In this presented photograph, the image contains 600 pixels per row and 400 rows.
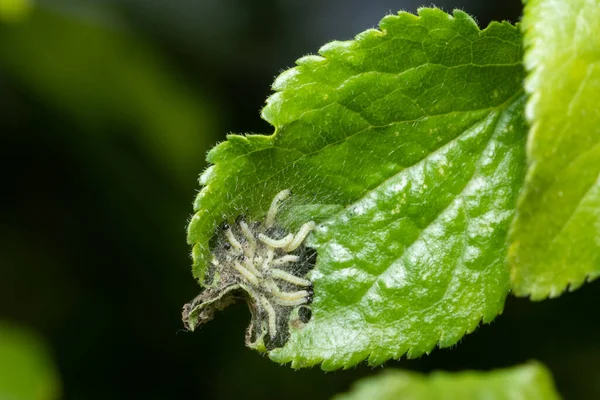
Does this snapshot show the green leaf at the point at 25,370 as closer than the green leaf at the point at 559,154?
No

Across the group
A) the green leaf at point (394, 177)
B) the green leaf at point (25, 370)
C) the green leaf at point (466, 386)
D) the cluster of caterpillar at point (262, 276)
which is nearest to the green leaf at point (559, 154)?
the green leaf at point (394, 177)

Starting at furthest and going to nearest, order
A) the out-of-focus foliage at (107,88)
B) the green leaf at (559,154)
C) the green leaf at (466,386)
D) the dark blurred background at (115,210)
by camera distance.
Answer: the out-of-focus foliage at (107,88), the dark blurred background at (115,210), the green leaf at (466,386), the green leaf at (559,154)

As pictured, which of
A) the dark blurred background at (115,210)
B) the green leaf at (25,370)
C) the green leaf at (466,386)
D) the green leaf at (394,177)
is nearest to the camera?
the green leaf at (394,177)

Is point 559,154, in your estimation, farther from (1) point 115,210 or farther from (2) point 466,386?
(1) point 115,210

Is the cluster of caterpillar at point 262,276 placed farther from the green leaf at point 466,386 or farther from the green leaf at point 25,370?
the green leaf at point 25,370

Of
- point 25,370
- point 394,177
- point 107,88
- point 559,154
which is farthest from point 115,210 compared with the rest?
point 559,154

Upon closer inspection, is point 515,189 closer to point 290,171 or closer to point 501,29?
point 501,29
